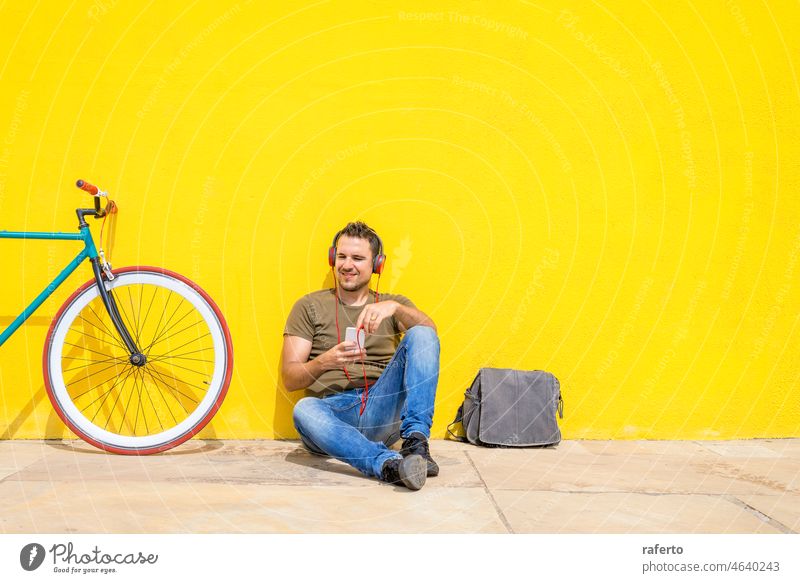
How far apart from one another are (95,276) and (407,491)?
1564 millimetres

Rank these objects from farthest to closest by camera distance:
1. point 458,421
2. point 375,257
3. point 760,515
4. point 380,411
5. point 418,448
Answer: point 458,421 → point 375,257 → point 380,411 → point 418,448 → point 760,515

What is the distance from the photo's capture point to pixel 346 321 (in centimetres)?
305

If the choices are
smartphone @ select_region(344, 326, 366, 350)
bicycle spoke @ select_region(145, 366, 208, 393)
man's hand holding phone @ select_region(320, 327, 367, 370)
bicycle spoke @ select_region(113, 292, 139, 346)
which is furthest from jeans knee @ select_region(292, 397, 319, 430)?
bicycle spoke @ select_region(113, 292, 139, 346)

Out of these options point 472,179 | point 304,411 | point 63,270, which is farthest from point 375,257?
point 63,270

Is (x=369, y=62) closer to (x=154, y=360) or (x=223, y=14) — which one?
(x=223, y=14)

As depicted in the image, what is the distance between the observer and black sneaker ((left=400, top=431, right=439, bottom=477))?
2.61 meters

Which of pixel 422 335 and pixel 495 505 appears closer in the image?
pixel 495 505

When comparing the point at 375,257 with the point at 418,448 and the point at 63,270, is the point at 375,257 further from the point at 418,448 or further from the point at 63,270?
the point at 63,270

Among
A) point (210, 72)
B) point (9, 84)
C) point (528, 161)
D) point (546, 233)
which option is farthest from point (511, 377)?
point (9, 84)

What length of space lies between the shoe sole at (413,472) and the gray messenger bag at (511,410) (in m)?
0.78

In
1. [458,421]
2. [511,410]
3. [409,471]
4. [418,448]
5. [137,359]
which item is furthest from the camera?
[458,421]

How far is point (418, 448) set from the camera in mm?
2615

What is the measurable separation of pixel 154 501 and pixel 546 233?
78.9 inches

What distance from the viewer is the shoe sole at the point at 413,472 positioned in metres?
2.42
